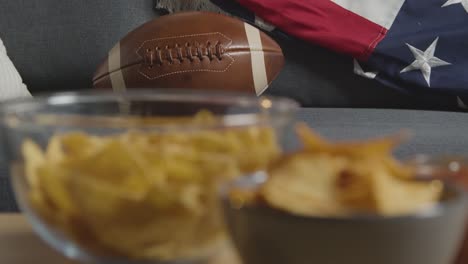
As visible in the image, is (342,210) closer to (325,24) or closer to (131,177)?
(131,177)

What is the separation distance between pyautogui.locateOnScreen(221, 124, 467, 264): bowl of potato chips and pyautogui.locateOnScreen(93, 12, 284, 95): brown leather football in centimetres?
75

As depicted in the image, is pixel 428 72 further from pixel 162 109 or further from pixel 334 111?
pixel 162 109

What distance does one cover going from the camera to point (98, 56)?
1.48m

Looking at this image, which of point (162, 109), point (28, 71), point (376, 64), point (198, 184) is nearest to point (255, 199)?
point (198, 184)

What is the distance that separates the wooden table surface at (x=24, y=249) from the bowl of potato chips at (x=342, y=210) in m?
0.09

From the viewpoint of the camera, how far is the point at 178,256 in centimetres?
42

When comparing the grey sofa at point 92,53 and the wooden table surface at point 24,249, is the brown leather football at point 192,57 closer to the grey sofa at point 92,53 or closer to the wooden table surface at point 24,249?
the grey sofa at point 92,53

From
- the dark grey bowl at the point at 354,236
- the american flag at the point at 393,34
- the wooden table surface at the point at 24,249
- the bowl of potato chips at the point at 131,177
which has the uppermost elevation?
the american flag at the point at 393,34

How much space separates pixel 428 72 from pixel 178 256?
1021 mm

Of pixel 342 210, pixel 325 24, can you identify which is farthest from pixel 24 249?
pixel 325 24

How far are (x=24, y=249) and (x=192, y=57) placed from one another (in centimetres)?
65

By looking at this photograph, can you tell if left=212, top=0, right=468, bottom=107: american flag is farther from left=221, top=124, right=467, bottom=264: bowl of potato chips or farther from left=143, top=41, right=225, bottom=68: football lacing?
left=221, top=124, right=467, bottom=264: bowl of potato chips

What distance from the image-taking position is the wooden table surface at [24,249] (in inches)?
19.1

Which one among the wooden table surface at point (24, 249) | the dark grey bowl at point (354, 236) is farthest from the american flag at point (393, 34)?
the dark grey bowl at point (354, 236)
